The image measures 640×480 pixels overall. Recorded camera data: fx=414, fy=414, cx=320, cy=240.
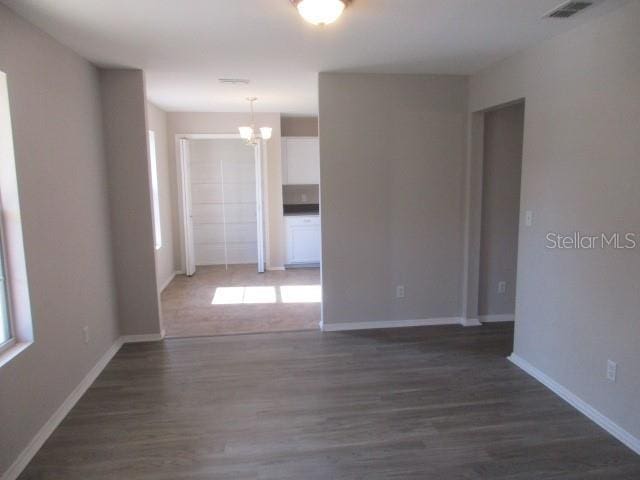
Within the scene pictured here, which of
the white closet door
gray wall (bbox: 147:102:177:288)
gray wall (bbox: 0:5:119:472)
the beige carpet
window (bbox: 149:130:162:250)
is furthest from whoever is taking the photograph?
the white closet door

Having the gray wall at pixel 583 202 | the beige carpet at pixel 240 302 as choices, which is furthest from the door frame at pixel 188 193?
the gray wall at pixel 583 202

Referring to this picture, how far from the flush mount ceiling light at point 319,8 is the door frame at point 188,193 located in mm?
4501

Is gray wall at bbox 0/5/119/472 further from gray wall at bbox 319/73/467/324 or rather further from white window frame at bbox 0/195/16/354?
gray wall at bbox 319/73/467/324

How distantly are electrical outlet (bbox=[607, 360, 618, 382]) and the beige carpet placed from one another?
2.42 meters

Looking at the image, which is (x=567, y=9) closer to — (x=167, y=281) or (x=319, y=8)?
(x=319, y=8)

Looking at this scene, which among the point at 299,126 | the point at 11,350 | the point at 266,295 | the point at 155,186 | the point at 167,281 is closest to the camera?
the point at 11,350

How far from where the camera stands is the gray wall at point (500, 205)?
3.98 meters

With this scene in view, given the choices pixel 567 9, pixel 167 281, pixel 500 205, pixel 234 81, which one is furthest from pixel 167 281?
pixel 567 9

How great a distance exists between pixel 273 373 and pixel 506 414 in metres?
1.64

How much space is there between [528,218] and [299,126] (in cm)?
457

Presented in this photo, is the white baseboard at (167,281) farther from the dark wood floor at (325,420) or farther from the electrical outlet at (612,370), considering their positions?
the electrical outlet at (612,370)

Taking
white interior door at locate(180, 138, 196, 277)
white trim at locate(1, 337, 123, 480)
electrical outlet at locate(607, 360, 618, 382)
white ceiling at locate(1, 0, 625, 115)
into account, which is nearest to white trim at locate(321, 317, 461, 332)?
electrical outlet at locate(607, 360, 618, 382)

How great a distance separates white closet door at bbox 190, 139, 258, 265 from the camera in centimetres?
703

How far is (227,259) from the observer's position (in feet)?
23.9
